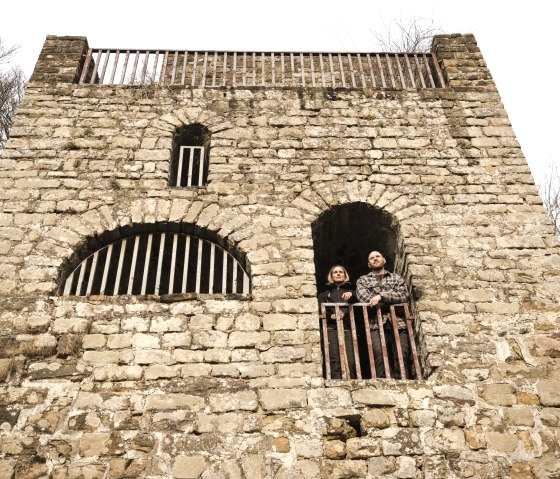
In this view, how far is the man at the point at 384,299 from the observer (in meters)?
5.10

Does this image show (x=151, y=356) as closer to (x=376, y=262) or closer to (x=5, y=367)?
(x=5, y=367)

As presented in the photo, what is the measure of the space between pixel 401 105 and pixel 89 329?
460cm

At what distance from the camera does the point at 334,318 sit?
516cm

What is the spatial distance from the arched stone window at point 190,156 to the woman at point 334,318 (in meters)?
1.89

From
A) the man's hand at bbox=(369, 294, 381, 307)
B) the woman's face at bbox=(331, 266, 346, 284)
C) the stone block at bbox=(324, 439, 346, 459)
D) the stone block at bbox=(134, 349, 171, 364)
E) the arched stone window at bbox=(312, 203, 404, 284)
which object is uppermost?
the arched stone window at bbox=(312, 203, 404, 284)

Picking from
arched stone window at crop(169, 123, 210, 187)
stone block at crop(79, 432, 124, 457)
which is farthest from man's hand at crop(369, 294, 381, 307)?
stone block at crop(79, 432, 124, 457)

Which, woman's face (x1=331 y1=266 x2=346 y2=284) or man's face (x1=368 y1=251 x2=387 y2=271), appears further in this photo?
woman's face (x1=331 y1=266 x2=346 y2=284)

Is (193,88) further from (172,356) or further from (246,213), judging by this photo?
(172,356)

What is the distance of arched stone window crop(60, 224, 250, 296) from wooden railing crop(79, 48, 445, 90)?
2604 millimetres

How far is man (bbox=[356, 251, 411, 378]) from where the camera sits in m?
5.10

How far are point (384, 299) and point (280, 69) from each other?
3949mm

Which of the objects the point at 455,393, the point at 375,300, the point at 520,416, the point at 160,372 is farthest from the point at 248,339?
the point at 520,416

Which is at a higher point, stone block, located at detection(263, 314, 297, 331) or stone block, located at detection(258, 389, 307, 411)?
stone block, located at detection(263, 314, 297, 331)

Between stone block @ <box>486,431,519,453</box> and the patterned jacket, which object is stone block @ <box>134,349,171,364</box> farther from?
stone block @ <box>486,431,519,453</box>
